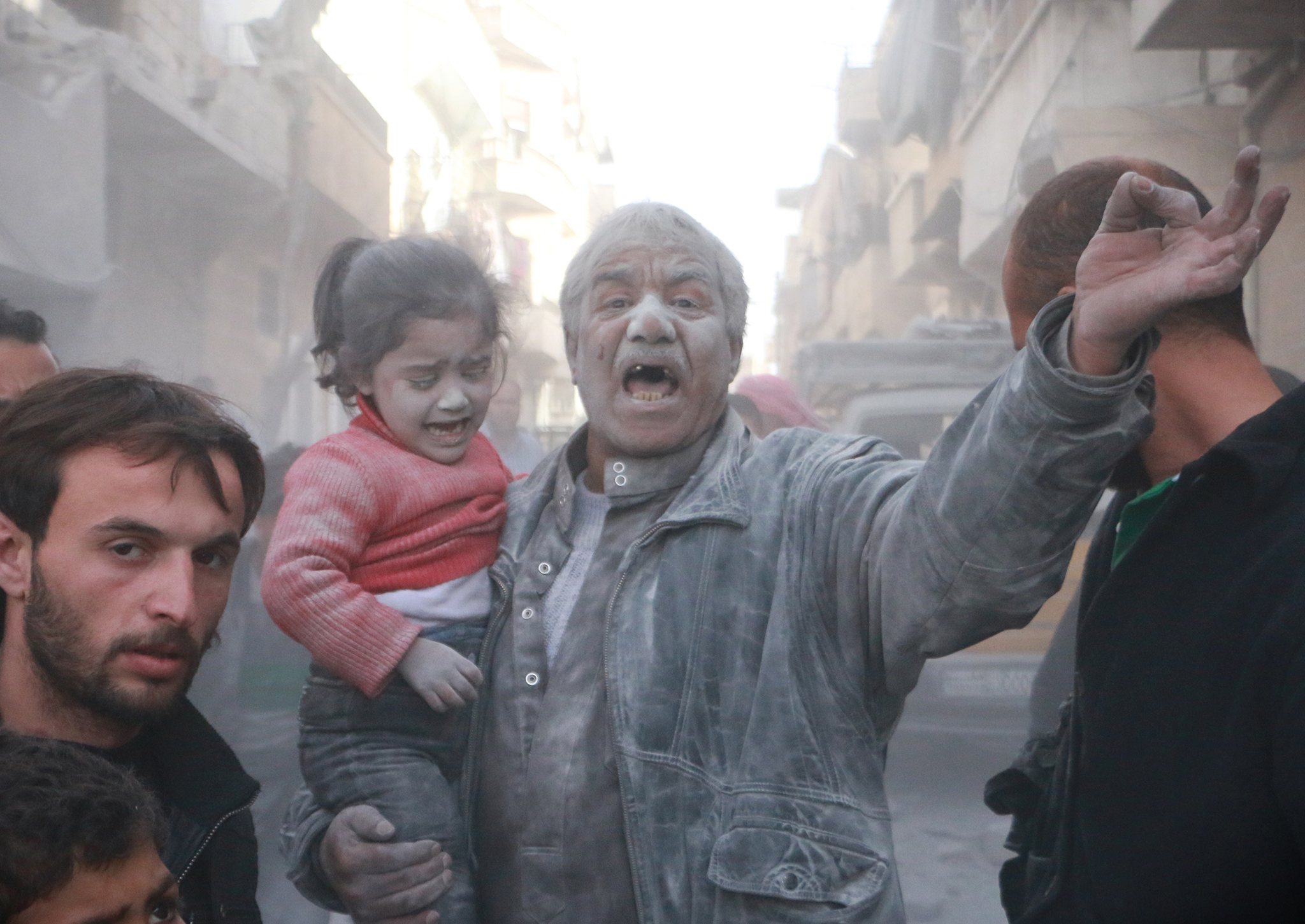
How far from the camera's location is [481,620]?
1.91m

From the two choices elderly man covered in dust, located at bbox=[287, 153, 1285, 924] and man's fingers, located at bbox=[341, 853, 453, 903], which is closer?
elderly man covered in dust, located at bbox=[287, 153, 1285, 924]

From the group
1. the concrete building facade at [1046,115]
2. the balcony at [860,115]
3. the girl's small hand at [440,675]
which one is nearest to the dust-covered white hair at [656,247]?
the girl's small hand at [440,675]

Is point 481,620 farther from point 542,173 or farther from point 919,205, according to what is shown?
point 919,205

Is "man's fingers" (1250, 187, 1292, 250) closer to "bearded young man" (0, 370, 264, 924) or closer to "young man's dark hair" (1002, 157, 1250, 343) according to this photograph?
"young man's dark hair" (1002, 157, 1250, 343)

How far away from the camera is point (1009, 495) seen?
1211 millimetres

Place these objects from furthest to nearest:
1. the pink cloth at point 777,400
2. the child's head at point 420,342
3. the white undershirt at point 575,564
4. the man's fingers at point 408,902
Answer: the pink cloth at point 777,400, the child's head at point 420,342, the white undershirt at point 575,564, the man's fingers at point 408,902

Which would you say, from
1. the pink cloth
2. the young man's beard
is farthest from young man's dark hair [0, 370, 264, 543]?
the pink cloth

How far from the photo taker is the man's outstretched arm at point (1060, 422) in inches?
44.0

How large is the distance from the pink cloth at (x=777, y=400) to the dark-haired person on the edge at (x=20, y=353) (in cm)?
313

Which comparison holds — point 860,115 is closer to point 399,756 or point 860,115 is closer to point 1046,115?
point 1046,115

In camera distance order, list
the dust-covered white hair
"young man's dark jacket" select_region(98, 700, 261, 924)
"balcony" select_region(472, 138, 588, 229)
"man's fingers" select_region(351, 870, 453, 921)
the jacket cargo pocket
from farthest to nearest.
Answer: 1. "balcony" select_region(472, 138, 588, 229)
2. the dust-covered white hair
3. "man's fingers" select_region(351, 870, 453, 921)
4. "young man's dark jacket" select_region(98, 700, 261, 924)
5. the jacket cargo pocket

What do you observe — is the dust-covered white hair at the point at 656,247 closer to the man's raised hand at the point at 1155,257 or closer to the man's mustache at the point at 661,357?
the man's mustache at the point at 661,357

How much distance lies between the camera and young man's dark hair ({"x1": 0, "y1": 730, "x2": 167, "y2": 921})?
3.85 feet

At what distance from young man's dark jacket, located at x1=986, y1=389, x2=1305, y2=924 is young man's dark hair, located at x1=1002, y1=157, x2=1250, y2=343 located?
0.43 meters
